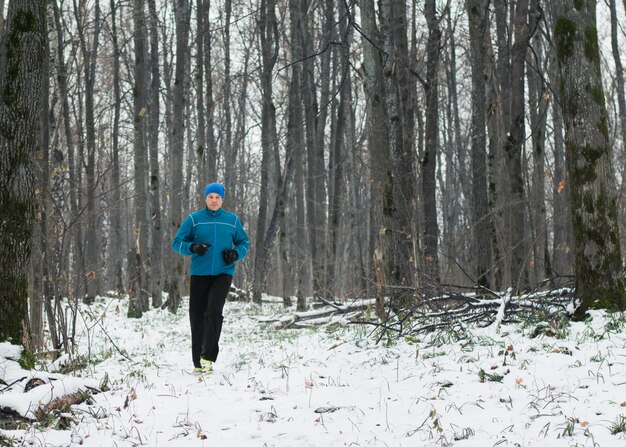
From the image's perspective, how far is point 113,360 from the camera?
24.4ft

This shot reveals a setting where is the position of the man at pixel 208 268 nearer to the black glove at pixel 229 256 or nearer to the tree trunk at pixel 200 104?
the black glove at pixel 229 256

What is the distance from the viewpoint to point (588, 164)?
599 centimetres

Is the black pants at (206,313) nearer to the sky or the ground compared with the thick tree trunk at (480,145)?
nearer to the ground

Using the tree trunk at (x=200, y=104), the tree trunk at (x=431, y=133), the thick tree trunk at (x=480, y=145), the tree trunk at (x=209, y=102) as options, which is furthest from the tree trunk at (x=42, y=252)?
the tree trunk at (x=209, y=102)

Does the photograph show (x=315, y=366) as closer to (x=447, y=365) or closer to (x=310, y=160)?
(x=447, y=365)

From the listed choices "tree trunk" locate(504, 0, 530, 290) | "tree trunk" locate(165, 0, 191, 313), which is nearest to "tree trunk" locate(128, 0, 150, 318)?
"tree trunk" locate(165, 0, 191, 313)

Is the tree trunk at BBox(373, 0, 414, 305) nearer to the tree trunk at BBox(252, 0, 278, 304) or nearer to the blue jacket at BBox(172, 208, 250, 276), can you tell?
the blue jacket at BBox(172, 208, 250, 276)

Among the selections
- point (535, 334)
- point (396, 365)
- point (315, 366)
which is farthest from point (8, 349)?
point (535, 334)

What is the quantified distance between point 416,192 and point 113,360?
5210 mm

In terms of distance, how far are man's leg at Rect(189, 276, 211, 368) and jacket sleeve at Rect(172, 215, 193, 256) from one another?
329mm

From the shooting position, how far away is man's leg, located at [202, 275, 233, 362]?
6.70 m

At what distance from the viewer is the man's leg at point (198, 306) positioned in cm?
680

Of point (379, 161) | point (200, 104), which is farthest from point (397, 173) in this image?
point (200, 104)

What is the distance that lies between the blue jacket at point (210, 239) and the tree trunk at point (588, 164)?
11.2 feet
